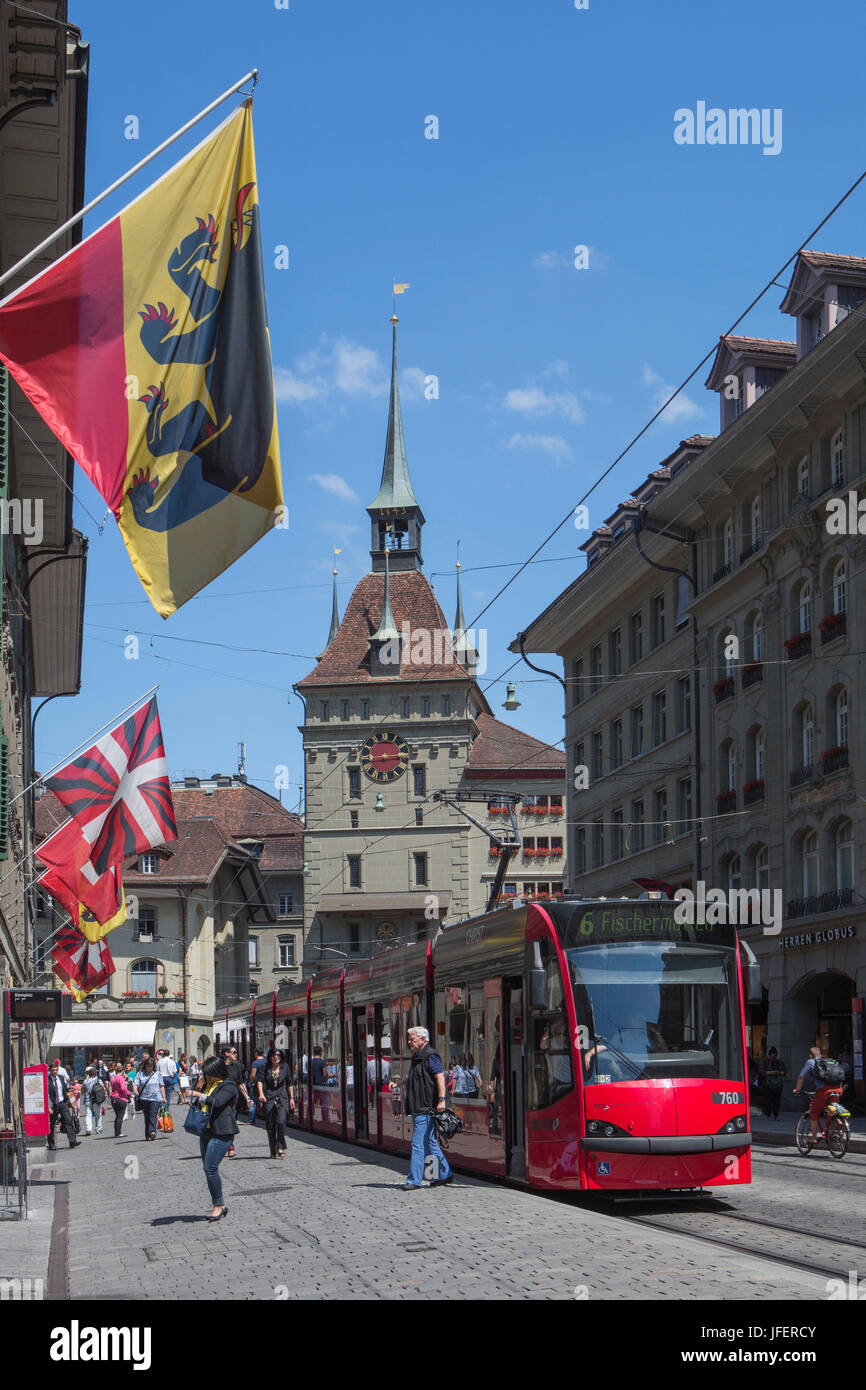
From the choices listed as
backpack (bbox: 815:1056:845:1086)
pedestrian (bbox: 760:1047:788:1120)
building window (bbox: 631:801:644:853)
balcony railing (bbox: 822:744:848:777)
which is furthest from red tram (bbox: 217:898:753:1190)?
building window (bbox: 631:801:644:853)

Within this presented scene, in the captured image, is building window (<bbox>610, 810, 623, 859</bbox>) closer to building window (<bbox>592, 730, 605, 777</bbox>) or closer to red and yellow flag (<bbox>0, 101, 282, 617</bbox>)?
building window (<bbox>592, 730, 605, 777</bbox>)

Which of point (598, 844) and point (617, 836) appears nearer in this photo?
point (617, 836)

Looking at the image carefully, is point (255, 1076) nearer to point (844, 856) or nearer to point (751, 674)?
point (844, 856)

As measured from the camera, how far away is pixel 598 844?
177ft

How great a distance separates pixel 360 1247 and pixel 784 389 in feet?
91.9

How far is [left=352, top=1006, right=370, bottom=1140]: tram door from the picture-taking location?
28.0 m

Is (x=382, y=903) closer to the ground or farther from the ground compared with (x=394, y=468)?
closer to the ground

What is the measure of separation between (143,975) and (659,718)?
43.0 metres

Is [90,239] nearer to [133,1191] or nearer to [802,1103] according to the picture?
[133,1191]

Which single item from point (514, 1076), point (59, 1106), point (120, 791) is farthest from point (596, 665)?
point (514, 1076)

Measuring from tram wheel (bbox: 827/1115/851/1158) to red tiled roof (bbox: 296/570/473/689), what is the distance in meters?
87.4

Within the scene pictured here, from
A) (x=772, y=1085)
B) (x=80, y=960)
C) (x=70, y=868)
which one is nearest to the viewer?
(x=70, y=868)

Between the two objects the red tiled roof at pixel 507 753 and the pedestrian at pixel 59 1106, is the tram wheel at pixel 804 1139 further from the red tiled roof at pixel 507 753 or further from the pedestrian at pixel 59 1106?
the red tiled roof at pixel 507 753

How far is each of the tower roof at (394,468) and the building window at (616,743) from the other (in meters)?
70.3
